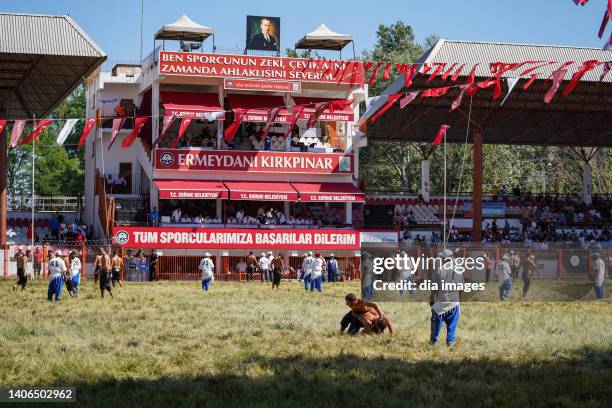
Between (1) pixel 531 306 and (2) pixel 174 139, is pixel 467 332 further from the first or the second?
(2) pixel 174 139

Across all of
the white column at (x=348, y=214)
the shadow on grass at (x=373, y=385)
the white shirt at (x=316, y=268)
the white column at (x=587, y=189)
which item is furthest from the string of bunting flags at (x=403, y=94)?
the white column at (x=587, y=189)

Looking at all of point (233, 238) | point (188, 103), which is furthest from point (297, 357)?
point (188, 103)

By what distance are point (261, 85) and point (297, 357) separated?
35267mm

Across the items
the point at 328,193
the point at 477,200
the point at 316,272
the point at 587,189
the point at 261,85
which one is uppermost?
the point at 261,85

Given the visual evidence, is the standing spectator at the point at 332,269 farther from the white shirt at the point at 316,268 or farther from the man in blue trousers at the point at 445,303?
the man in blue trousers at the point at 445,303

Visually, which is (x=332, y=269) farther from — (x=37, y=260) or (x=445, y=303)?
(x=445, y=303)

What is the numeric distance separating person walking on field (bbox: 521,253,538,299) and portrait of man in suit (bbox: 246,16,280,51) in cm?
2634

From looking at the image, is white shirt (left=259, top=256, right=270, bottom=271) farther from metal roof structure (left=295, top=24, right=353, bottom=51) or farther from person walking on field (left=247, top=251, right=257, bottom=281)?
metal roof structure (left=295, top=24, right=353, bottom=51)

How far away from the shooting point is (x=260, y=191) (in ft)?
162

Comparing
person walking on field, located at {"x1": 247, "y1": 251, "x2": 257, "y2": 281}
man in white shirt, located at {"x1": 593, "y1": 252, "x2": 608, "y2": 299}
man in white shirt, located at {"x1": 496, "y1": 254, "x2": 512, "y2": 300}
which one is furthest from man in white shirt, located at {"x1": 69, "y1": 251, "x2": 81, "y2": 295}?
man in white shirt, located at {"x1": 593, "y1": 252, "x2": 608, "y2": 299}

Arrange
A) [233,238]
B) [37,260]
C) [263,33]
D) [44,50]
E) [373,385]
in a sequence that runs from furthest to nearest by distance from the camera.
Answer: [263,33] → [233,238] → [44,50] → [37,260] → [373,385]

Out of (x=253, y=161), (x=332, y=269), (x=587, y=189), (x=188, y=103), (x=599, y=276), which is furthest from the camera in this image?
(x=587, y=189)

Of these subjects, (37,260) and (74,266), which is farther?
(37,260)

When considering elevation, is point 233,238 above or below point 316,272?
above
